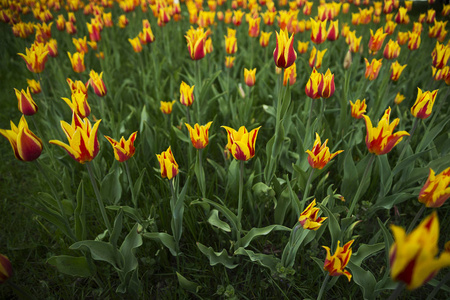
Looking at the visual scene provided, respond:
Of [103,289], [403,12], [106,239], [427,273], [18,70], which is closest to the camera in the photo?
[427,273]

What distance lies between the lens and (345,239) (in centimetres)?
152

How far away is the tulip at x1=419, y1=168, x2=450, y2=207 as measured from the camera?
2.92 feet

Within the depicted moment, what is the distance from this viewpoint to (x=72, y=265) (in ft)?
4.22

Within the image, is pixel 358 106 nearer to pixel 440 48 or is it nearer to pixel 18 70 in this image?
pixel 440 48

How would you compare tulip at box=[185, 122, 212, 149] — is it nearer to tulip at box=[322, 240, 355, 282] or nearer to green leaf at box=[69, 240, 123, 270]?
green leaf at box=[69, 240, 123, 270]

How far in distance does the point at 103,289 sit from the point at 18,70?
4.43 m

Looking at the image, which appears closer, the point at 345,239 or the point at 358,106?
the point at 345,239

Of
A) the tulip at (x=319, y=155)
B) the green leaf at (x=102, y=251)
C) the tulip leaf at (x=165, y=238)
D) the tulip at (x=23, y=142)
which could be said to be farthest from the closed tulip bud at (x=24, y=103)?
the tulip at (x=319, y=155)

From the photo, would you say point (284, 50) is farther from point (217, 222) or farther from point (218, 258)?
point (218, 258)

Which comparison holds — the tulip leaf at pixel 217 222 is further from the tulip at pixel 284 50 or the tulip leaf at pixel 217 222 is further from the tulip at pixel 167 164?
the tulip at pixel 284 50

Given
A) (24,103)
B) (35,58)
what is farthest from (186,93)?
(35,58)

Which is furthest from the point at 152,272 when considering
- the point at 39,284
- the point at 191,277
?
the point at 39,284

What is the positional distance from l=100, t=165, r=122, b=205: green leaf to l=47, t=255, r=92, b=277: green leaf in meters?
0.50

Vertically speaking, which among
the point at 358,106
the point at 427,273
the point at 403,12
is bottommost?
the point at 358,106
